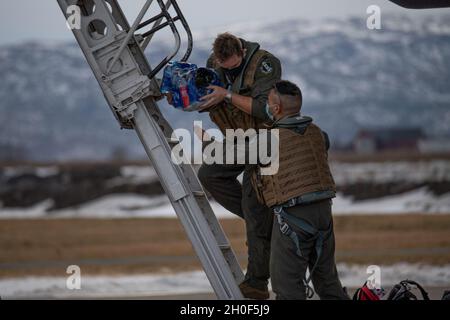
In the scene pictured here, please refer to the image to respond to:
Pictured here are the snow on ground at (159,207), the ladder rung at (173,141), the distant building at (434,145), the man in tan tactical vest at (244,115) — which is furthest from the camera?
the distant building at (434,145)

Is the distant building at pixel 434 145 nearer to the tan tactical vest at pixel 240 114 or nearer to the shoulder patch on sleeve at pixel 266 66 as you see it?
the tan tactical vest at pixel 240 114

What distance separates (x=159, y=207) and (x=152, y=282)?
3063cm

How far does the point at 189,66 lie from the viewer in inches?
286

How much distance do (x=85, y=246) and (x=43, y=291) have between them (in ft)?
37.9

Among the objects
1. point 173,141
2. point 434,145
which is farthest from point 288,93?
point 434,145

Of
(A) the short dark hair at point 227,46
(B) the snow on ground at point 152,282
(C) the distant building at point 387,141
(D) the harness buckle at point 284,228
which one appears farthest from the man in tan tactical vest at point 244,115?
(C) the distant building at point 387,141

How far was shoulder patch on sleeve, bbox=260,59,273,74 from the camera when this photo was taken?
7.66 metres

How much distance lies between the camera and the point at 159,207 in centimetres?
4491

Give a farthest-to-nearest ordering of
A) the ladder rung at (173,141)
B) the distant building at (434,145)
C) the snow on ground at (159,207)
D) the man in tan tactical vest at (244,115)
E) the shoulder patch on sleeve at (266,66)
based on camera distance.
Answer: the distant building at (434,145), the snow on ground at (159,207), the shoulder patch on sleeve at (266,66), the man in tan tactical vest at (244,115), the ladder rung at (173,141)

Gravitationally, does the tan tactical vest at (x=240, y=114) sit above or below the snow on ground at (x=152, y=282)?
above

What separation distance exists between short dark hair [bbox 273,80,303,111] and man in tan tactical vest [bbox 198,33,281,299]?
34 centimetres

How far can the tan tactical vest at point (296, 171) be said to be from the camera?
7.09m

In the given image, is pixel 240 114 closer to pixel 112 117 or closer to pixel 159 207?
pixel 159 207
